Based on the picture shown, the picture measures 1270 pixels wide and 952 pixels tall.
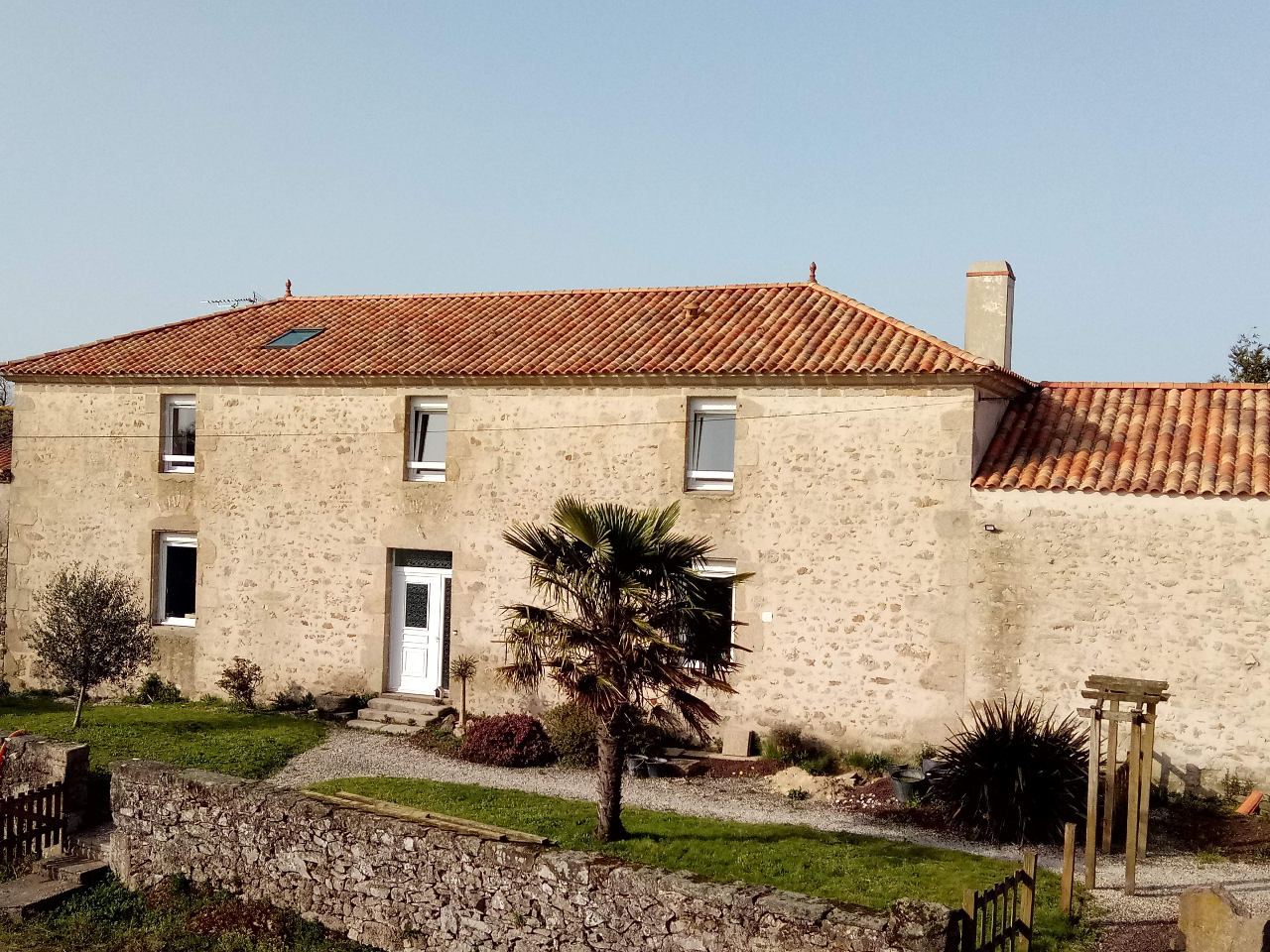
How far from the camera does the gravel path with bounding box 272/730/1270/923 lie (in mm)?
10188

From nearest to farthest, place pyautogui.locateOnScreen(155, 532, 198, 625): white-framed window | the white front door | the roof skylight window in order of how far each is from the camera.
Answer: the white front door < pyautogui.locateOnScreen(155, 532, 198, 625): white-framed window < the roof skylight window

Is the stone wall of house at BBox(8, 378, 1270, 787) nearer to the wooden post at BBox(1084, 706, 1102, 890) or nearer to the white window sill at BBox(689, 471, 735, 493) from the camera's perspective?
the white window sill at BBox(689, 471, 735, 493)

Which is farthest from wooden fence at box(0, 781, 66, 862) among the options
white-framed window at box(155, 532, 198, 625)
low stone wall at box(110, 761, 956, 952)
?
white-framed window at box(155, 532, 198, 625)

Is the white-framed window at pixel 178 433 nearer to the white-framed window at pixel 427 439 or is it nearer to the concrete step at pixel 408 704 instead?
the white-framed window at pixel 427 439

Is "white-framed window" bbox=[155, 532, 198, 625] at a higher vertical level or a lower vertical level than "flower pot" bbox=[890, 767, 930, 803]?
higher

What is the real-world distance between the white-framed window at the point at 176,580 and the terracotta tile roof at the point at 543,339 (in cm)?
274

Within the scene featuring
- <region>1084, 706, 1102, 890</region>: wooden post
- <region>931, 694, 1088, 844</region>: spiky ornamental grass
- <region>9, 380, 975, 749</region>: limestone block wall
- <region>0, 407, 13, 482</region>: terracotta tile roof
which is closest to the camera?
<region>1084, 706, 1102, 890</region>: wooden post

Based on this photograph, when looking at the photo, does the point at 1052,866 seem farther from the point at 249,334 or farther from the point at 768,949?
the point at 249,334

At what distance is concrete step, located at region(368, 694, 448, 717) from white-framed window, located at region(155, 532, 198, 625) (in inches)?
150

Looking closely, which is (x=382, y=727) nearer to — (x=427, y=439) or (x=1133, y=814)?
(x=427, y=439)

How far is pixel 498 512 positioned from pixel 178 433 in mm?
6070

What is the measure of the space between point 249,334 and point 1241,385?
15364 mm

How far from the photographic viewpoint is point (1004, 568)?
14.0 m

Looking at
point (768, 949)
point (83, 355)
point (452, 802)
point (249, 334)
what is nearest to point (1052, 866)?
point (768, 949)
